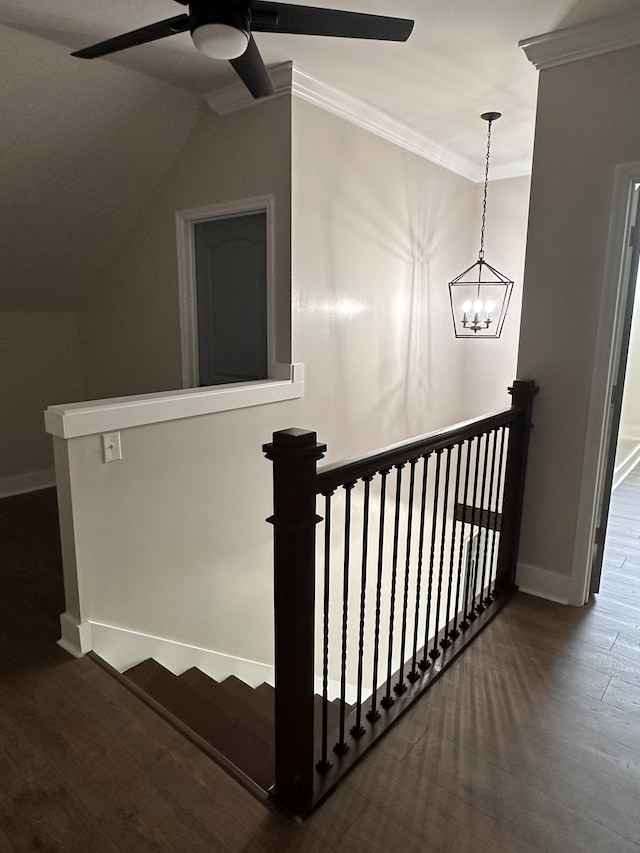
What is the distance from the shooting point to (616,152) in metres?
2.44

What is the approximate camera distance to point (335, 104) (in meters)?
3.25

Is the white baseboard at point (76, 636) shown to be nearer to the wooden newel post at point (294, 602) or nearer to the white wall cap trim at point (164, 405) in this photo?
the white wall cap trim at point (164, 405)

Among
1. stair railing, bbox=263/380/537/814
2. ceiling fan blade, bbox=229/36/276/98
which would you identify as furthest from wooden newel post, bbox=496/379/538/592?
ceiling fan blade, bbox=229/36/276/98

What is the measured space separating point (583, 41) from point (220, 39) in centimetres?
175

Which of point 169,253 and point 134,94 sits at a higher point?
point 134,94

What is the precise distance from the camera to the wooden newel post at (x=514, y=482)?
2.74 metres

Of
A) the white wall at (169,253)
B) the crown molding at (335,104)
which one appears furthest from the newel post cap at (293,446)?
the crown molding at (335,104)

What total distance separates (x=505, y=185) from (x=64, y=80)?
139 inches

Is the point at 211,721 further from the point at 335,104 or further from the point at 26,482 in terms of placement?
the point at 335,104

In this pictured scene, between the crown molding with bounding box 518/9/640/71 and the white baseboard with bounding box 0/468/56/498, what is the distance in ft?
13.7

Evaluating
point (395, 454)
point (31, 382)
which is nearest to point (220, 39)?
point (395, 454)

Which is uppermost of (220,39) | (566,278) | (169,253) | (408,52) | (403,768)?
(408,52)

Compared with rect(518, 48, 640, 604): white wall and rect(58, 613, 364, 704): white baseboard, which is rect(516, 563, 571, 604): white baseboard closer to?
rect(518, 48, 640, 604): white wall

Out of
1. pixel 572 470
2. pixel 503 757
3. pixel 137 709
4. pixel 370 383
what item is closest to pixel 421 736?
pixel 503 757
